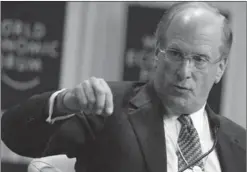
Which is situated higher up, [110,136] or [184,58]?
[184,58]

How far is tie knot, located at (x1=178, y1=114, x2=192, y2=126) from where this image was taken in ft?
3.98

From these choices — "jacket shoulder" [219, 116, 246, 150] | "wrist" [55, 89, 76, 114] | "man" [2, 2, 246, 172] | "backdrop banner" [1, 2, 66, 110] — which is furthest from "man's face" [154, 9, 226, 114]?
"backdrop banner" [1, 2, 66, 110]

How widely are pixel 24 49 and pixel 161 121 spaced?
1.61 meters

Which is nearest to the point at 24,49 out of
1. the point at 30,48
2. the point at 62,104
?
the point at 30,48

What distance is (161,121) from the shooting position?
118 cm

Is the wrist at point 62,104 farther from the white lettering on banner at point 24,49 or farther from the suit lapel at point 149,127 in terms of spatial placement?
the white lettering on banner at point 24,49

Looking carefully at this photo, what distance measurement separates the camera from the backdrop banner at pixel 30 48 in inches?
104

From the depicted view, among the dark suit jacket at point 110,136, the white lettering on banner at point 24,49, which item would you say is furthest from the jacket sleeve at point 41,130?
the white lettering on banner at point 24,49

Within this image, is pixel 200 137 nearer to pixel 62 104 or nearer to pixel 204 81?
pixel 204 81

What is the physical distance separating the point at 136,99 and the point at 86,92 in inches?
12.6

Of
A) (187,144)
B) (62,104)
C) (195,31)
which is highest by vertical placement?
(195,31)

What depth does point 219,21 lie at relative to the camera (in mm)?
1159

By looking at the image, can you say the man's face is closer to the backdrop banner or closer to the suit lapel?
the suit lapel

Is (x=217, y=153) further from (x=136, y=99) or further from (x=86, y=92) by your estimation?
(x=86, y=92)
